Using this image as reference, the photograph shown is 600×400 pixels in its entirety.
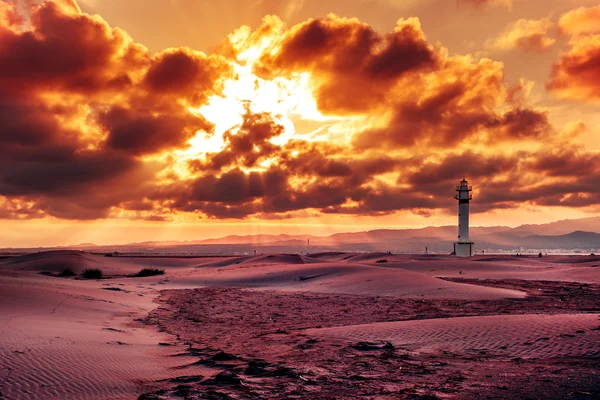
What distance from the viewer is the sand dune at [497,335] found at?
A: 9.74 meters

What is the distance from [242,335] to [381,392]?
6.42 metres

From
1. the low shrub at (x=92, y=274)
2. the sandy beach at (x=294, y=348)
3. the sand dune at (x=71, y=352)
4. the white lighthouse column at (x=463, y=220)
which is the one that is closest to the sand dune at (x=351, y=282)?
the sandy beach at (x=294, y=348)

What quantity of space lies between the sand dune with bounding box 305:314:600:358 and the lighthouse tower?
50.1m

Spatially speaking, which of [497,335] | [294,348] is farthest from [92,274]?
[497,335]

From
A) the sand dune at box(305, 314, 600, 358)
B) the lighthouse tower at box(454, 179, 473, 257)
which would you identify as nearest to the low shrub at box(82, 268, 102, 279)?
the sand dune at box(305, 314, 600, 358)

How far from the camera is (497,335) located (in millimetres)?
10875

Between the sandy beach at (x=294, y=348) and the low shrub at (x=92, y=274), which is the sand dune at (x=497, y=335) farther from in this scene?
the low shrub at (x=92, y=274)

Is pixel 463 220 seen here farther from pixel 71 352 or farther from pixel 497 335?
pixel 71 352

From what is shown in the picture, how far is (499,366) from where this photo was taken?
28.0ft

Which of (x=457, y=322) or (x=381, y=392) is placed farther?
(x=457, y=322)

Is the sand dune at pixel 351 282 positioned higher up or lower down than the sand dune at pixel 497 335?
lower down

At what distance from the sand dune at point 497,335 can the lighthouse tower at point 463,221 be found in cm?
5009

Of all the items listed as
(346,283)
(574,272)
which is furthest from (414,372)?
(574,272)

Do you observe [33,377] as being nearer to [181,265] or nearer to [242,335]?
[242,335]
